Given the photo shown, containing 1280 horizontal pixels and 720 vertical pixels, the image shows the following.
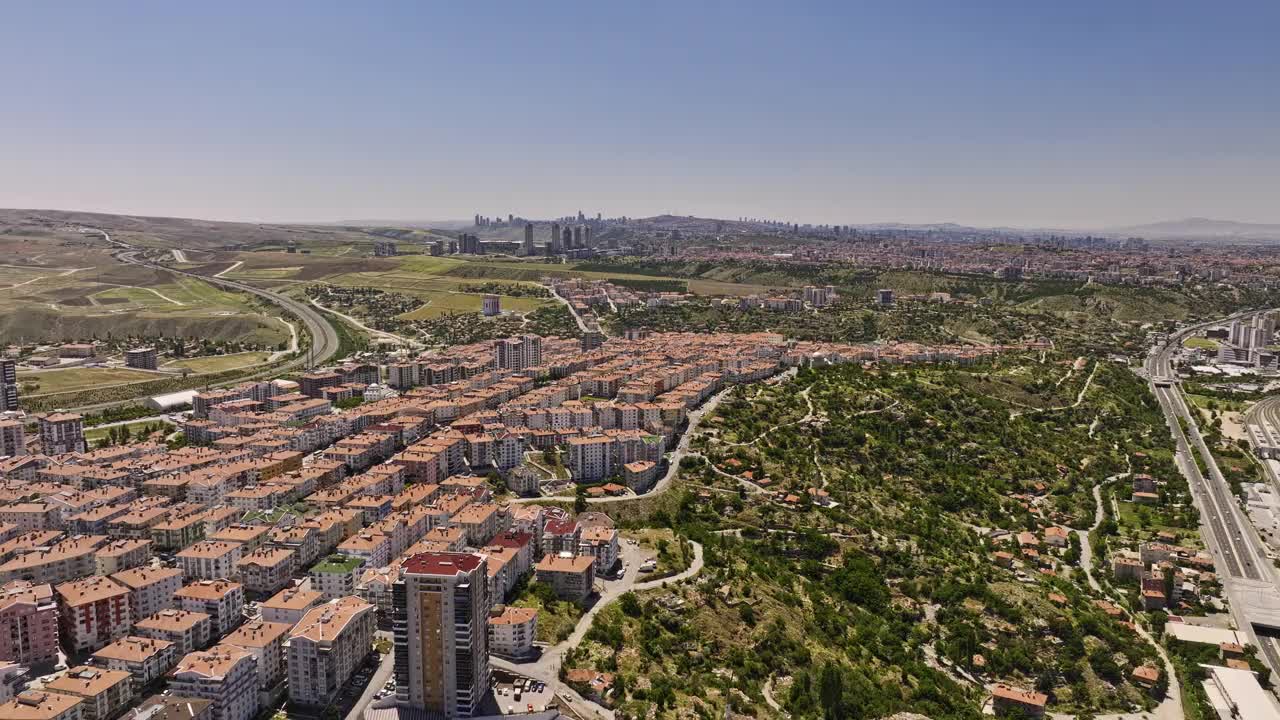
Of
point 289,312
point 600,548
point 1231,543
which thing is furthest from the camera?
point 289,312

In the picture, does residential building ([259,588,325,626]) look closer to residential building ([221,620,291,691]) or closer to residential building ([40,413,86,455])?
residential building ([221,620,291,691])

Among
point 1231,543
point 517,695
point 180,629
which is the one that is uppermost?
point 180,629

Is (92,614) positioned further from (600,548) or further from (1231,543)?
(1231,543)

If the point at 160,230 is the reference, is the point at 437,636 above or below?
below

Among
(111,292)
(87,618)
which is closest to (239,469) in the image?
(87,618)

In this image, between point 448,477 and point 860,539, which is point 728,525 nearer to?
point 860,539

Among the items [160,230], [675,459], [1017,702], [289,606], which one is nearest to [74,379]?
[675,459]
